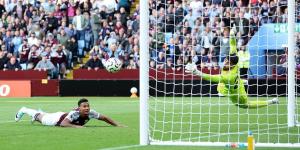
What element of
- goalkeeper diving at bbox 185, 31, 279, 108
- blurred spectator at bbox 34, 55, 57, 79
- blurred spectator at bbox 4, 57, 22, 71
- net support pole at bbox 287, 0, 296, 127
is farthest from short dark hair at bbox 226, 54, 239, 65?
blurred spectator at bbox 4, 57, 22, 71

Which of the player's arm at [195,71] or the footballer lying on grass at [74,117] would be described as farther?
the footballer lying on grass at [74,117]

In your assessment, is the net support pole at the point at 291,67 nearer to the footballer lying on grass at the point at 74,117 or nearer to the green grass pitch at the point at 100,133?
the green grass pitch at the point at 100,133

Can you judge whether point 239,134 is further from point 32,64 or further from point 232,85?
point 32,64

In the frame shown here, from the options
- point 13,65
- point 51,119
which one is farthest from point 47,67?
point 51,119

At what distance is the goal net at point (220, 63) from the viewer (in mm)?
15656

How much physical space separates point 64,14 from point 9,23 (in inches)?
100.0

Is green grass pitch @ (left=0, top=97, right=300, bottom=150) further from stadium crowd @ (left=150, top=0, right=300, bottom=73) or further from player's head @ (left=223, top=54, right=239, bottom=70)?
stadium crowd @ (left=150, top=0, right=300, bottom=73)

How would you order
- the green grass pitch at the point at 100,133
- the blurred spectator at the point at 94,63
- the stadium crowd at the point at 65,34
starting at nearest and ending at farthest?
1. the green grass pitch at the point at 100,133
2. the blurred spectator at the point at 94,63
3. the stadium crowd at the point at 65,34

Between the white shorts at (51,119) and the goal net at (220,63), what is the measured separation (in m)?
1.84

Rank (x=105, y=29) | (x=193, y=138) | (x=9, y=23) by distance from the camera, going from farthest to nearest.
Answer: (x=9, y=23) < (x=105, y=29) < (x=193, y=138)

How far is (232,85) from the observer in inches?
751

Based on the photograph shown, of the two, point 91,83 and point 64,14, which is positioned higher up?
point 64,14

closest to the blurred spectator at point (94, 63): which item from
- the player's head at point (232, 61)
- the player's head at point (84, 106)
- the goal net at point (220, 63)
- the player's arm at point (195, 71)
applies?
the goal net at point (220, 63)

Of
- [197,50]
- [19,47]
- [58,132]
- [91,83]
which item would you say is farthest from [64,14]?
[58,132]
